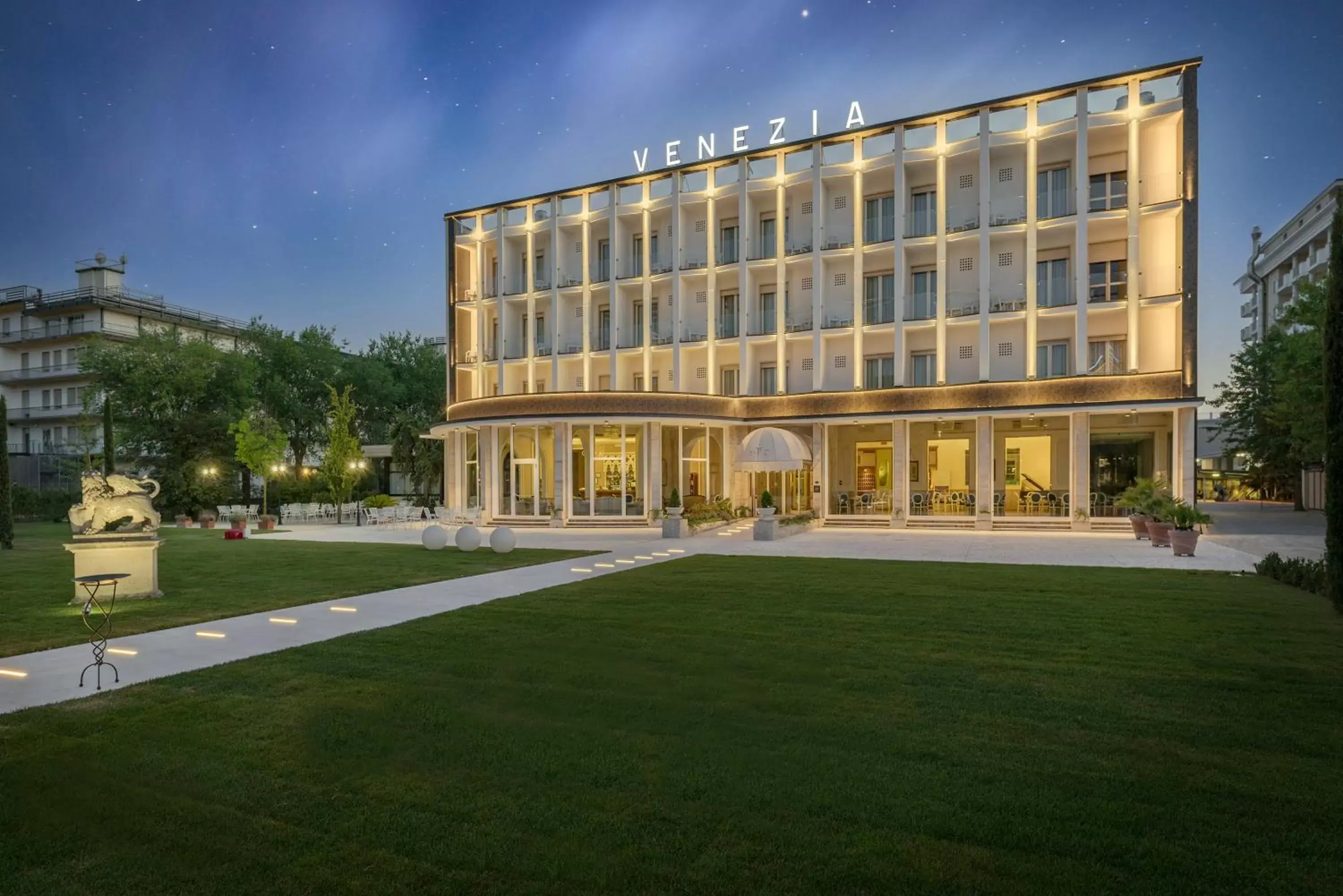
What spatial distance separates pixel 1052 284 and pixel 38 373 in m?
63.3

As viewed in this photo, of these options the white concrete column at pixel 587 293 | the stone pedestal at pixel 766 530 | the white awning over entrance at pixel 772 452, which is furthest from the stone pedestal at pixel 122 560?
the white concrete column at pixel 587 293

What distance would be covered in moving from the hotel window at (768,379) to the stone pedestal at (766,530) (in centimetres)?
1126

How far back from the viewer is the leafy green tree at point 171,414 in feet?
127

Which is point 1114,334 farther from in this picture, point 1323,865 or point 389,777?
point 389,777

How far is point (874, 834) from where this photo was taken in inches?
162

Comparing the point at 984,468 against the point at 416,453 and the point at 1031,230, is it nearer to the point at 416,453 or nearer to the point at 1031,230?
the point at 1031,230

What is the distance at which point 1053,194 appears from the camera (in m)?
28.7

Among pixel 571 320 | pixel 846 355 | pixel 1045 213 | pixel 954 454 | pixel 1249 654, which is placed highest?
pixel 1045 213

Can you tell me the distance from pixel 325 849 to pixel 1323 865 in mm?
5333

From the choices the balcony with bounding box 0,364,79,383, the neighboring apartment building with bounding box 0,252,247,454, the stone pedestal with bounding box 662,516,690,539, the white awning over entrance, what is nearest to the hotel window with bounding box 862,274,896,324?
the white awning over entrance

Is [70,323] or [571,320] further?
[70,323]

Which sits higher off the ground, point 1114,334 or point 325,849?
point 1114,334

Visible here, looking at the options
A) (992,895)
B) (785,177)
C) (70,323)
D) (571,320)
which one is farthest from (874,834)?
(70,323)

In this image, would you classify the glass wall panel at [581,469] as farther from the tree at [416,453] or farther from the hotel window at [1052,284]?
the hotel window at [1052,284]
